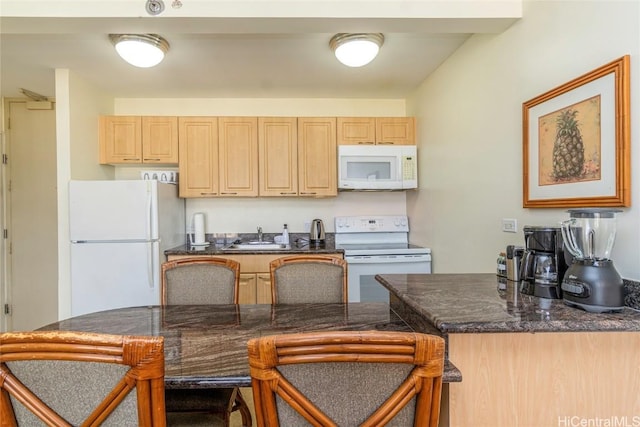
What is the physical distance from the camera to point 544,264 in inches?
57.6

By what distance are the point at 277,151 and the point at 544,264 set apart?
103 inches

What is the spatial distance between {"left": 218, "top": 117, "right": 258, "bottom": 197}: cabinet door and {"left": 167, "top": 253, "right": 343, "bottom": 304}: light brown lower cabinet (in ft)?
2.29

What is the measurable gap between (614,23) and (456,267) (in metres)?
1.78

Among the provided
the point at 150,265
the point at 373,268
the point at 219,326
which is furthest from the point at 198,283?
the point at 373,268

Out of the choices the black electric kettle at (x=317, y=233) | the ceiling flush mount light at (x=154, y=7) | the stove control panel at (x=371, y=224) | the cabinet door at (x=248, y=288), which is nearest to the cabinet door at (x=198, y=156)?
the cabinet door at (x=248, y=288)

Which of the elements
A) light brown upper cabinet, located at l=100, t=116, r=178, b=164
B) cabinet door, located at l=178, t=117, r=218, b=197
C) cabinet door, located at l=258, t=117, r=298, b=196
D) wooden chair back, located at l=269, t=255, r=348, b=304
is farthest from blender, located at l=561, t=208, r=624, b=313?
light brown upper cabinet, located at l=100, t=116, r=178, b=164

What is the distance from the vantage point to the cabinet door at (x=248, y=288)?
321 centimetres

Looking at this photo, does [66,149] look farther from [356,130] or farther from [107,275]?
[356,130]

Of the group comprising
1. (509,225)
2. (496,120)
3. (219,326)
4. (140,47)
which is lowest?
(219,326)

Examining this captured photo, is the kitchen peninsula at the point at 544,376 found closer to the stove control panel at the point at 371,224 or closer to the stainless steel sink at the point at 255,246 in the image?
the stainless steel sink at the point at 255,246

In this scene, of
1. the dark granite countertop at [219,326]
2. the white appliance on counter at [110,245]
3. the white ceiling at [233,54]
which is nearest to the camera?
the dark granite countertop at [219,326]

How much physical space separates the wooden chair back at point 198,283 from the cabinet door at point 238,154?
5.30 feet

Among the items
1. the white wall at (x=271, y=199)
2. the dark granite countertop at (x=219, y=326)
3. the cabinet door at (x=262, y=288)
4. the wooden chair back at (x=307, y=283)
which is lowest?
the cabinet door at (x=262, y=288)

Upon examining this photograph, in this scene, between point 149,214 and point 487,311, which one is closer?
point 487,311
